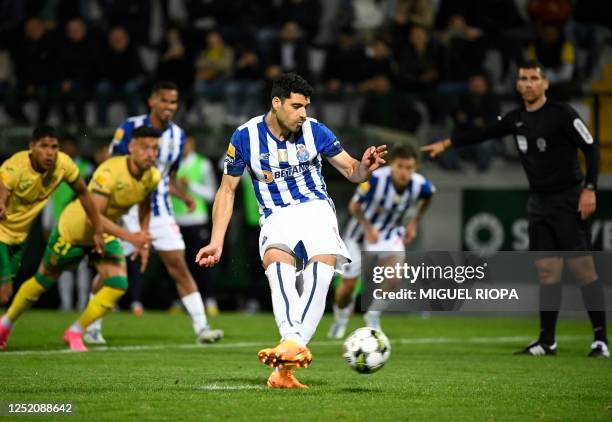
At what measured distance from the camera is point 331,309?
682 inches

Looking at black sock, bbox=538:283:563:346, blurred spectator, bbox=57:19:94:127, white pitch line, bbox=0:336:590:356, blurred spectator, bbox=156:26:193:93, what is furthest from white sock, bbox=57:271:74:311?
black sock, bbox=538:283:563:346

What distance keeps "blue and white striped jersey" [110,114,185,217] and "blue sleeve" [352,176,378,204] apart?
2.11 metres

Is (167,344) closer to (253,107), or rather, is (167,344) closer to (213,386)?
(213,386)

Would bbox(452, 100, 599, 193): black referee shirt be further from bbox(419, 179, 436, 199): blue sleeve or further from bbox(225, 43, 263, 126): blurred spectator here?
bbox(225, 43, 263, 126): blurred spectator

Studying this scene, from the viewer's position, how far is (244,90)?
1773cm

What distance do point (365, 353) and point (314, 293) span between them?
1.63 feet

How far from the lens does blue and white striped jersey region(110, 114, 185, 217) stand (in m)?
11.9

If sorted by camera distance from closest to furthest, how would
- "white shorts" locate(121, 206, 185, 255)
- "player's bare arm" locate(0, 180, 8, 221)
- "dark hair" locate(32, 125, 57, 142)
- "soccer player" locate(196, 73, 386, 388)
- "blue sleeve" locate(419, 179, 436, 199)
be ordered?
1. "soccer player" locate(196, 73, 386, 388)
2. "player's bare arm" locate(0, 180, 8, 221)
3. "dark hair" locate(32, 125, 57, 142)
4. "white shorts" locate(121, 206, 185, 255)
5. "blue sleeve" locate(419, 179, 436, 199)

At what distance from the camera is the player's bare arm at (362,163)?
24.5 feet

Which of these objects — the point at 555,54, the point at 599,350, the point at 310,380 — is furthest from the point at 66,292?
the point at 310,380

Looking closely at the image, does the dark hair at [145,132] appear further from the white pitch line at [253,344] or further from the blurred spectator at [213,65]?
the blurred spectator at [213,65]

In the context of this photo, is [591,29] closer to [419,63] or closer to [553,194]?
[419,63]

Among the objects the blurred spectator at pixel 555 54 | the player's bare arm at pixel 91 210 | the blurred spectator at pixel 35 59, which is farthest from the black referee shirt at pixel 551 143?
the blurred spectator at pixel 35 59

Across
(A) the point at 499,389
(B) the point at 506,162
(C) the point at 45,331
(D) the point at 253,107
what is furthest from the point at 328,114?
(A) the point at 499,389
